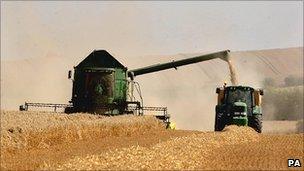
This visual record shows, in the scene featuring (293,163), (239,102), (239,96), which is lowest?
(293,163)

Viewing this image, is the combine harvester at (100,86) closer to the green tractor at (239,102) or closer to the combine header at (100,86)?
the combine header at (100,86)

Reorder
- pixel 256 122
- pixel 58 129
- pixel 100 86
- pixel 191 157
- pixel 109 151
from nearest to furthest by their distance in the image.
→ 1. pixel 191 157
2. pixel 109 151
3. pixel 58 129
4. pixel 100 86
5. pixel 256 122

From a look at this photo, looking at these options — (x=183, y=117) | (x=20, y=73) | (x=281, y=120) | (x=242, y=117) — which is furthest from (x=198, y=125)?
(x=20, y=73)

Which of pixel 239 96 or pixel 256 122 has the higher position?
pixel 239 96

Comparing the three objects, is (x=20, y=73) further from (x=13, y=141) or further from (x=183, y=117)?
(x=13, y=141)

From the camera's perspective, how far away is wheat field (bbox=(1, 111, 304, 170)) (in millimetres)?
14547

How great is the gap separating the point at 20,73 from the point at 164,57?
3400cm

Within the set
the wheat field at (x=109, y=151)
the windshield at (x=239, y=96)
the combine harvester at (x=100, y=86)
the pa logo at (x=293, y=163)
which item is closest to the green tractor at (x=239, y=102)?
the windshield at (x=239, y=96)

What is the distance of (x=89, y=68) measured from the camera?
3089cm

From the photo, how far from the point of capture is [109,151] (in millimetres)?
17234

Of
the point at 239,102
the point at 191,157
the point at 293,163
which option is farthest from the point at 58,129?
the point at 239,102

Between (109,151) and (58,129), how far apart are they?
4.40 metres

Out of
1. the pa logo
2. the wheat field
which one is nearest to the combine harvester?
the wheat field

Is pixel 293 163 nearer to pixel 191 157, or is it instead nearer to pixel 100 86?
pixel 191 157
